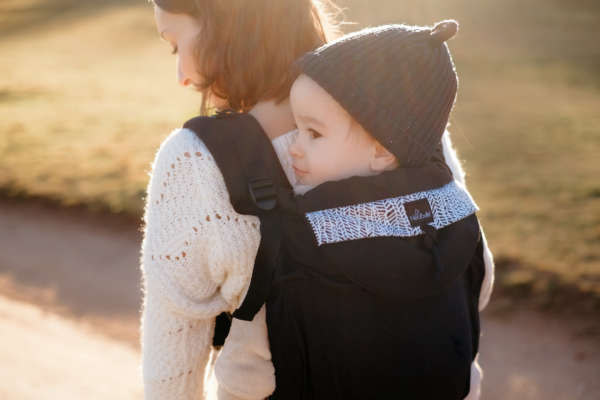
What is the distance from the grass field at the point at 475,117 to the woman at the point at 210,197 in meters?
0.74

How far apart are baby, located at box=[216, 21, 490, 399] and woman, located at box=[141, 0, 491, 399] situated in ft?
0.33

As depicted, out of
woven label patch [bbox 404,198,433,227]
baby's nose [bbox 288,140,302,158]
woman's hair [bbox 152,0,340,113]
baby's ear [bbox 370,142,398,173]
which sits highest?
woman's hair [bbox 152,0,340,113]

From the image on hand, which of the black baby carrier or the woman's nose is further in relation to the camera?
the woman's nose

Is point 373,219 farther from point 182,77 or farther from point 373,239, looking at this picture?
point 182,77

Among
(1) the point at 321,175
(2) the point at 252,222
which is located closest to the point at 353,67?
(1) the point at 321,175

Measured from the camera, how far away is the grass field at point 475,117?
424 cm

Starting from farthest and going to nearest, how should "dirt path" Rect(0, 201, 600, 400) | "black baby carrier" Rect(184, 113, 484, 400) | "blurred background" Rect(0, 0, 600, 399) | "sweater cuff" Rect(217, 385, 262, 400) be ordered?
"blurred background" Rect(0, 0, 600, 399) < "dirt path" Rect(0, 201, 600, 400) < "sweater cuff" Rect(217, 385, 262, 400) < "black baby carrier" Rect(184, 113, 484, 400)

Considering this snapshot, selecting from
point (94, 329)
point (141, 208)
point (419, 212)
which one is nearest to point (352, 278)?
point (419, 212)

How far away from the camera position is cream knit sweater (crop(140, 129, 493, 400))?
1.26m

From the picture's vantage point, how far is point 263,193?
3.94 feet

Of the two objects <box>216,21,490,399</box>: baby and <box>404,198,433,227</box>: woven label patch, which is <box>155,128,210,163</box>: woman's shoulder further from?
<box>404,198,433,227</box>: woven label patch

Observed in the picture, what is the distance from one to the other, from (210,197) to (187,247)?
0.13 meters

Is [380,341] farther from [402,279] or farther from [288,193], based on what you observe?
[288,193]

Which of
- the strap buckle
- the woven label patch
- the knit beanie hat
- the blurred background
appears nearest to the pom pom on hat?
the knit beanie hat
